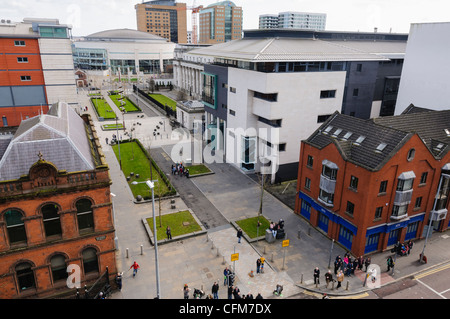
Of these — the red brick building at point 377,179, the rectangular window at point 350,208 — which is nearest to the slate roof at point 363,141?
the red brick building at point 377,179

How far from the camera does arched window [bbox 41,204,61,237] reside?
22.8 metres

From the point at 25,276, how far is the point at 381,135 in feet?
107

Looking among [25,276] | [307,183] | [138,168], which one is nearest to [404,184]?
[307,183]

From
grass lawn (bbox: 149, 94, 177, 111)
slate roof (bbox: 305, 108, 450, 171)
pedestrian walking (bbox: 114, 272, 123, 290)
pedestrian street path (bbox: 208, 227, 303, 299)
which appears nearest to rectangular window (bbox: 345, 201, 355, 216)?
slate roof (bbox: 305, 108, 450, 171)

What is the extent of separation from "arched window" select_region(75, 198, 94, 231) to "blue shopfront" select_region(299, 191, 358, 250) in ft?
74.6

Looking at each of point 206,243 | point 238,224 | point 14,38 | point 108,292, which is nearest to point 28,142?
point 108,292

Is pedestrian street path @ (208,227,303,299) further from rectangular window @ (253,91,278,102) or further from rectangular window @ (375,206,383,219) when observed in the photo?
rectangular window @ (253,91,278,102)

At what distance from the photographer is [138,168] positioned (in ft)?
167

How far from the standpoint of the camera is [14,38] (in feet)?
173

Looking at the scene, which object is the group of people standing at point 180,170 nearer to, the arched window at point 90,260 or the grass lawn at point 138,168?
the grass lawn at point 138,168

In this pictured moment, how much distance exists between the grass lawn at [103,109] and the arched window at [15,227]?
64.9m

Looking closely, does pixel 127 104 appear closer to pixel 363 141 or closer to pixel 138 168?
pixel 138 168

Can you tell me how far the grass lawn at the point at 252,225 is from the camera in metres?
34.3

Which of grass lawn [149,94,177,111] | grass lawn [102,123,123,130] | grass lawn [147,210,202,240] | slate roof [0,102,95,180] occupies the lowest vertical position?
grass lawn [147,210,202,240]
